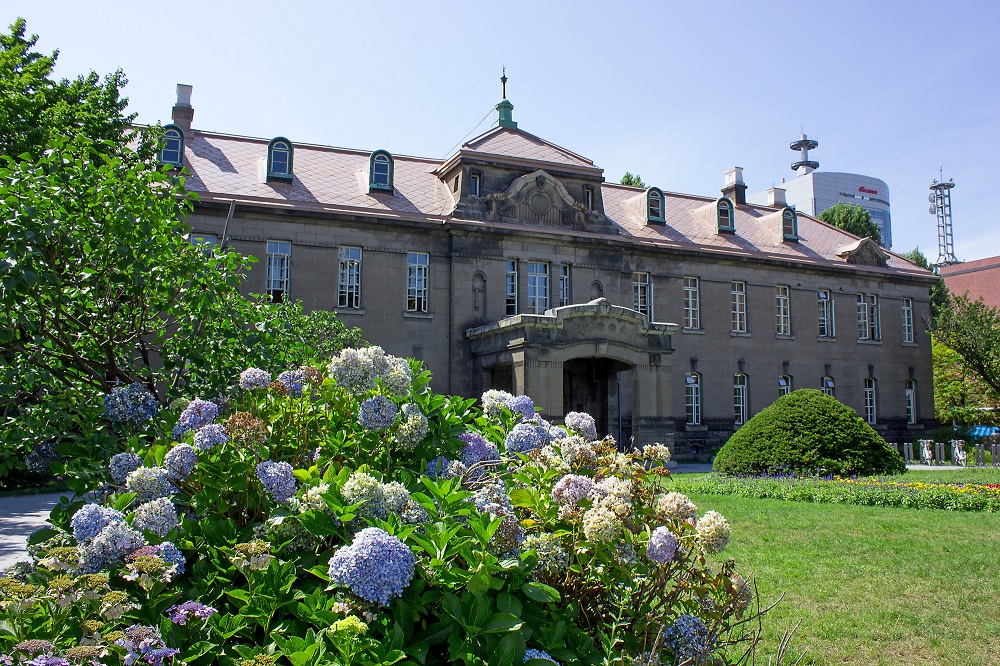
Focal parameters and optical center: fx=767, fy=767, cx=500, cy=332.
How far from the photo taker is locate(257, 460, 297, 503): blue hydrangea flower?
3.60 metres

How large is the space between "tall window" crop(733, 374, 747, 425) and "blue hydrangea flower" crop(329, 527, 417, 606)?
102 feet

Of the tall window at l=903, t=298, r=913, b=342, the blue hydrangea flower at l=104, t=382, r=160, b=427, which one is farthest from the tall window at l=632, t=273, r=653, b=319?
the blue hydrangea flower at l=104, t=382, r=160, b=427

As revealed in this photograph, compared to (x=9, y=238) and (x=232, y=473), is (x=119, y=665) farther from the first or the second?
(x=9, y=238)

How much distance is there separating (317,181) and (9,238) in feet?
78.7

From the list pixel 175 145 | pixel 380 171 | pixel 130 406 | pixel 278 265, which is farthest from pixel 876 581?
pixel 175 145

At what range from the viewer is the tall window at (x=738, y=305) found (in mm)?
33062

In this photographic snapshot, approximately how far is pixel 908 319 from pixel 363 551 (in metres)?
40.2

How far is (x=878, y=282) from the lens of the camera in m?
36.8

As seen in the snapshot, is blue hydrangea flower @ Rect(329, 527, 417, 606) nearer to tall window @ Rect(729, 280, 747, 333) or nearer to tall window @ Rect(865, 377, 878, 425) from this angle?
tall window @ Rect(729, 280, 747, 333)

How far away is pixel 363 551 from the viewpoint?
294 centimetres

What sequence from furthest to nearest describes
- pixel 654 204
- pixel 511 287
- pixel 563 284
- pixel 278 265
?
1. pixel 654 204
2. pixel 563 284
3. pixel 511 287
4. pixel 278 265

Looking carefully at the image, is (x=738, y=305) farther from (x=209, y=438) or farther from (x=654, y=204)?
(x=209, y=438)

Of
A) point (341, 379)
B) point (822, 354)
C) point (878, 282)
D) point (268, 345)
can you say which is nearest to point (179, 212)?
point (268, 345)

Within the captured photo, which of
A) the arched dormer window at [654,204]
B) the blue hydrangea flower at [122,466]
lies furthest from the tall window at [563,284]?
the blue hydrangea flower at [122,466]
